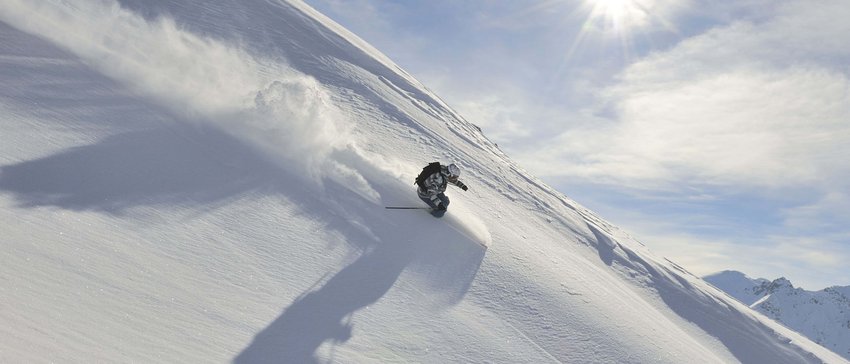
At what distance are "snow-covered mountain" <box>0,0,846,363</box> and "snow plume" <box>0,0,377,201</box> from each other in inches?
2.4

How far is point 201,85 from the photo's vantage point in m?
11.2

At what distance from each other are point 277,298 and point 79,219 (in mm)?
2461

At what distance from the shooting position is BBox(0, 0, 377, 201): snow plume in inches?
392

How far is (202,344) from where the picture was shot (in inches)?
176

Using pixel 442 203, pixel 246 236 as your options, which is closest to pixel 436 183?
pixel 442 203

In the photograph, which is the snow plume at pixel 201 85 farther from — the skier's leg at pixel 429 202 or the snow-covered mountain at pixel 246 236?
the skier's leg at pixel 429 202

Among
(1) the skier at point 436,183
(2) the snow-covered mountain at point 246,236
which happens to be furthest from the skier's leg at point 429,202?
(2) the snow-covered mountain at point 246,236

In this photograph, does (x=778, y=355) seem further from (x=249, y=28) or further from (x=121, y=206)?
(x=249, y=28)

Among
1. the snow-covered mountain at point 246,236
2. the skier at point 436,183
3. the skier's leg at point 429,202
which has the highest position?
the skier at point 436,183

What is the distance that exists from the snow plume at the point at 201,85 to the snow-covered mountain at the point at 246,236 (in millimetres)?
61

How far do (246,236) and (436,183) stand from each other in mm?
4262

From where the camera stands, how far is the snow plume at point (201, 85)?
392 inches

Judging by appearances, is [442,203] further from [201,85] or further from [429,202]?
[201,85]

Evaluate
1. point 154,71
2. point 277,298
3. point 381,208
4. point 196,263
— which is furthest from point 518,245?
point 154,71
